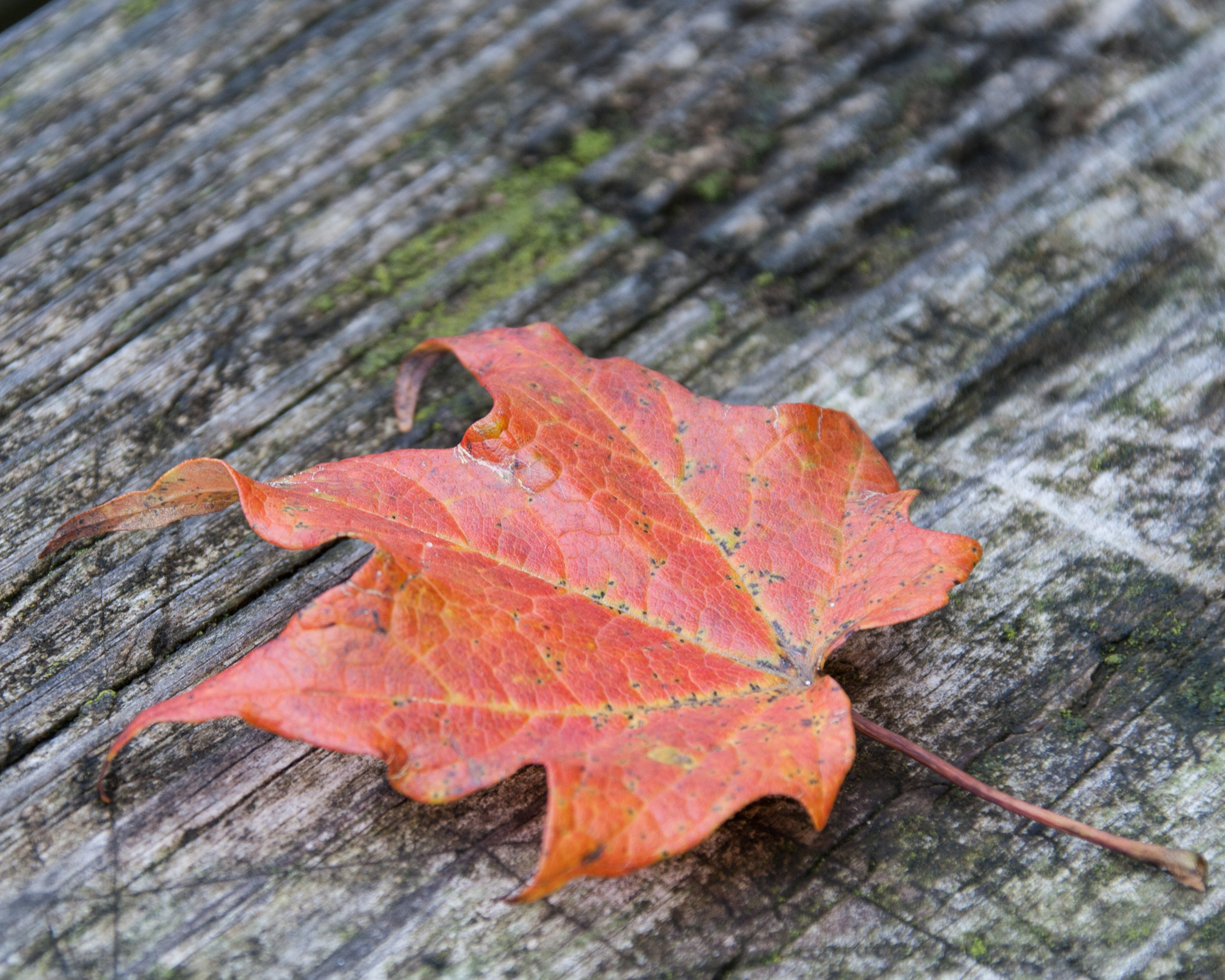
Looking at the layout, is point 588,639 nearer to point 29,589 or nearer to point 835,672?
point 835,672

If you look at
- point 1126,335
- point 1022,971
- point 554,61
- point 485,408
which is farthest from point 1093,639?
point 554,61

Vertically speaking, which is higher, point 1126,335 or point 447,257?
point 447,257

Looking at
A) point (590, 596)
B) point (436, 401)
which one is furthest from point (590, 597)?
point (436, 401)

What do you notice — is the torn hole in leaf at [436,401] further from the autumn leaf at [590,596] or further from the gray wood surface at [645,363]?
the autumn leaf at [590,596]

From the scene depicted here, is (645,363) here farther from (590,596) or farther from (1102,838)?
(1102,838)

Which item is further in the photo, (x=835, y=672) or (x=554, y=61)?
(x=554, y=61)

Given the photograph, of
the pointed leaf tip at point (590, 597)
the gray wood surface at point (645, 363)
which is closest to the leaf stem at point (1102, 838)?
the gray wood surface at point (645, 363)

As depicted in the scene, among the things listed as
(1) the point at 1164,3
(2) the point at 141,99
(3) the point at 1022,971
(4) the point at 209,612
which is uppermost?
(2) the point at 141,99
